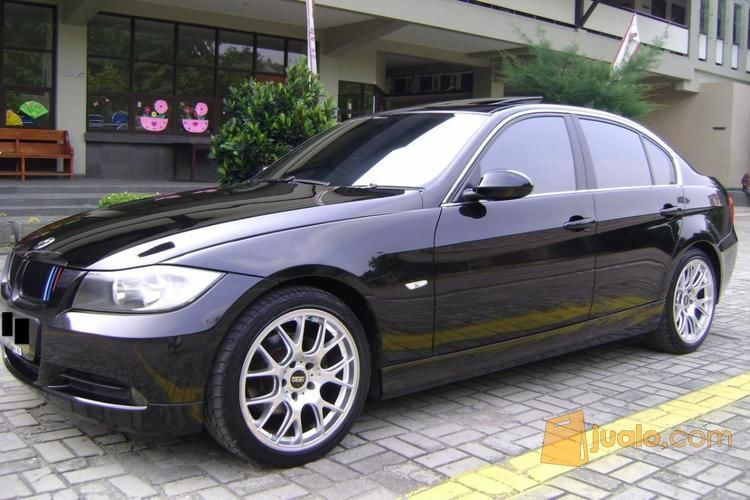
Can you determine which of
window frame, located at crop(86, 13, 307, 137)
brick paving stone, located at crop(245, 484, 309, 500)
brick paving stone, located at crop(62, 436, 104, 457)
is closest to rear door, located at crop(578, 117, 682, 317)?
brick paving stone, located at crop(245, 484, 309, 500)

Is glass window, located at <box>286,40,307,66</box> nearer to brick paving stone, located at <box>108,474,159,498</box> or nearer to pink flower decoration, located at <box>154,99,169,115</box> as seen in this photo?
pink flower decoration, located at <box>154,99,169,115</box>

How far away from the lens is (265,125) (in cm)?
722

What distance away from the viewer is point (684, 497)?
10.3 ft

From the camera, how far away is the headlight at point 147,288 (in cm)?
296

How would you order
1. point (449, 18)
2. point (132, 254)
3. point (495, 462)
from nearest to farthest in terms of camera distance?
point (132, 254)
point (495, 462)
point (449, 18)

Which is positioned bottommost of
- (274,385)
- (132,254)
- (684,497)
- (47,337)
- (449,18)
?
(684,497)

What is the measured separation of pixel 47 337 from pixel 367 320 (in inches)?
55.3

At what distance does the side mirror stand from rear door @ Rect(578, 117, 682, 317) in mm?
931

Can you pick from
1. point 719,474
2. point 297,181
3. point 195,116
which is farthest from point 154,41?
point 719,474

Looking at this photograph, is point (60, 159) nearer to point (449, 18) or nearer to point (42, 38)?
point (42, 38)

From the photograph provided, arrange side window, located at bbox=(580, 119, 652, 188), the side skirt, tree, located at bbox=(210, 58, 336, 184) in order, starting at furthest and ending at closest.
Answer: tree, located at bbox=(210, 58, 336, 184), side window, located at bbox=(580, 119, 652, 188), the side skirt

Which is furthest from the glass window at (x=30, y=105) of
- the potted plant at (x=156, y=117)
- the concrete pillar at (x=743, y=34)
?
the concrete pillar at (x=743, y=34)

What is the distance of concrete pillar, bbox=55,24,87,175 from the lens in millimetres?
15578

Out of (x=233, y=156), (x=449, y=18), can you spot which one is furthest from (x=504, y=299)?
(x=449, y=18)
